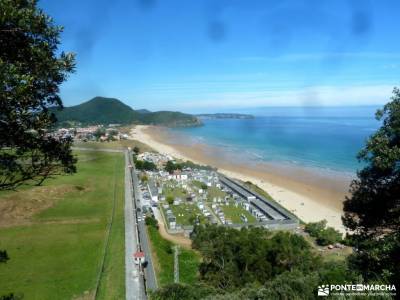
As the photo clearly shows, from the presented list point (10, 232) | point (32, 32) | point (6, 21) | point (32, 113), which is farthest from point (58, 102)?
point (10, 232)

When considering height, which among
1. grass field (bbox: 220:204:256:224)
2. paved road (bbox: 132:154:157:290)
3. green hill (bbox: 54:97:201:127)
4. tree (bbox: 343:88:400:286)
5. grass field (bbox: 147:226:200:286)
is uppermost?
green hill (bbox: 54:97:201:127)

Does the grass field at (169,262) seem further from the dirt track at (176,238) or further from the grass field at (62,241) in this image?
the grass field at (62,241)

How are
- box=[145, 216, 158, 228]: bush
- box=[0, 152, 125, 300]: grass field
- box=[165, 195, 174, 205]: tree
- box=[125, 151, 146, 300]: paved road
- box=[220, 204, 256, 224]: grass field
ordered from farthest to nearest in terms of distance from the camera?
box=[165, 195, 174, 205]: tree → box=[220, 204, 256, 224]: grass field → box=[145, 216, 158, 228]: bush → box=[0, 152, 125, 300]: grass field → box=[125, 151, 146, 300]: paved road

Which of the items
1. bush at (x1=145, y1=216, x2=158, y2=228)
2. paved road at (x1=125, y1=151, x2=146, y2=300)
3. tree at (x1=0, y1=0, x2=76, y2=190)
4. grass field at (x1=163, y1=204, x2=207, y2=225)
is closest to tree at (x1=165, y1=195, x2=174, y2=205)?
grass field at (x1=163, y1=204, x2=207, y2=225)

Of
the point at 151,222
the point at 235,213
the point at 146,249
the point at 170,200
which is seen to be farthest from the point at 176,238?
the point at 170,200

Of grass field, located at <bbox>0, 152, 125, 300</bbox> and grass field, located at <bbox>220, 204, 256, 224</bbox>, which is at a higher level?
grass field, located at <bbox>0, 152, 125, 300</bbox>

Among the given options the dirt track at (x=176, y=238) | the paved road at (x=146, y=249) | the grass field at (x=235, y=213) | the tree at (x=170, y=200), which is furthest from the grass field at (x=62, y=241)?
the grass field at (x=235, y=213)

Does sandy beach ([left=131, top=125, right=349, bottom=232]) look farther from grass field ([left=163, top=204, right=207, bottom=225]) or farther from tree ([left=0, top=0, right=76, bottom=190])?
tree ([left=0, top=0, right=76, bottom=190])
